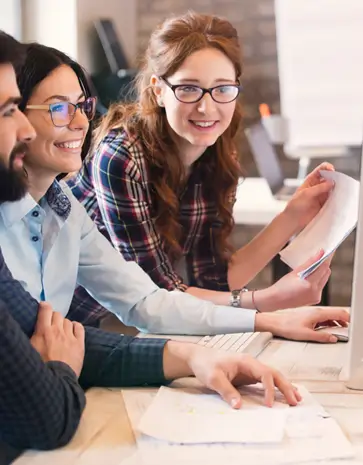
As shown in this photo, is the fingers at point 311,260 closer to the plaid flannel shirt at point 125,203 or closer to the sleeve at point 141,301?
the sleeve at point 141,301

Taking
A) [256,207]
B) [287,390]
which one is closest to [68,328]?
[287,390]

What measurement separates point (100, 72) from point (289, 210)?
206 centimetres

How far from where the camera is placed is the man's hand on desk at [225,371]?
108 cm

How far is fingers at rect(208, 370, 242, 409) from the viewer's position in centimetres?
106

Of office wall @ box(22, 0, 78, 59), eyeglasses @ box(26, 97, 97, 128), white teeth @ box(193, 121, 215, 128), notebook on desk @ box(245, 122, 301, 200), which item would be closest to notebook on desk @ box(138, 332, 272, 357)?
eyeglasses @ box(26, 97, 97, 128)

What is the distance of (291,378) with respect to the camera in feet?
4.00

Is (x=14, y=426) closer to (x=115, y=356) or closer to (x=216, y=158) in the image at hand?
(x=115, y=356)

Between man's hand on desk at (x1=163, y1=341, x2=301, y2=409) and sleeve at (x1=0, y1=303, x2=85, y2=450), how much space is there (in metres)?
0.24

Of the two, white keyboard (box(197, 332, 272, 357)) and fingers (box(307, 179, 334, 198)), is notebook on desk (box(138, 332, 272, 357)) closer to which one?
white keyboard (box(197, 332, 272, 357))

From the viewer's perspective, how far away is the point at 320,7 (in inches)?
137

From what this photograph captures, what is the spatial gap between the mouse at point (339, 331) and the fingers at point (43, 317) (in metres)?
0.55

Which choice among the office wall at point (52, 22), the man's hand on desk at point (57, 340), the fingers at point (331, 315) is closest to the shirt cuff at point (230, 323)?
the fingers at point (331, 315)

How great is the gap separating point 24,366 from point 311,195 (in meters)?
0.99

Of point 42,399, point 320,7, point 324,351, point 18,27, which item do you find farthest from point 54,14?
point 42,399
